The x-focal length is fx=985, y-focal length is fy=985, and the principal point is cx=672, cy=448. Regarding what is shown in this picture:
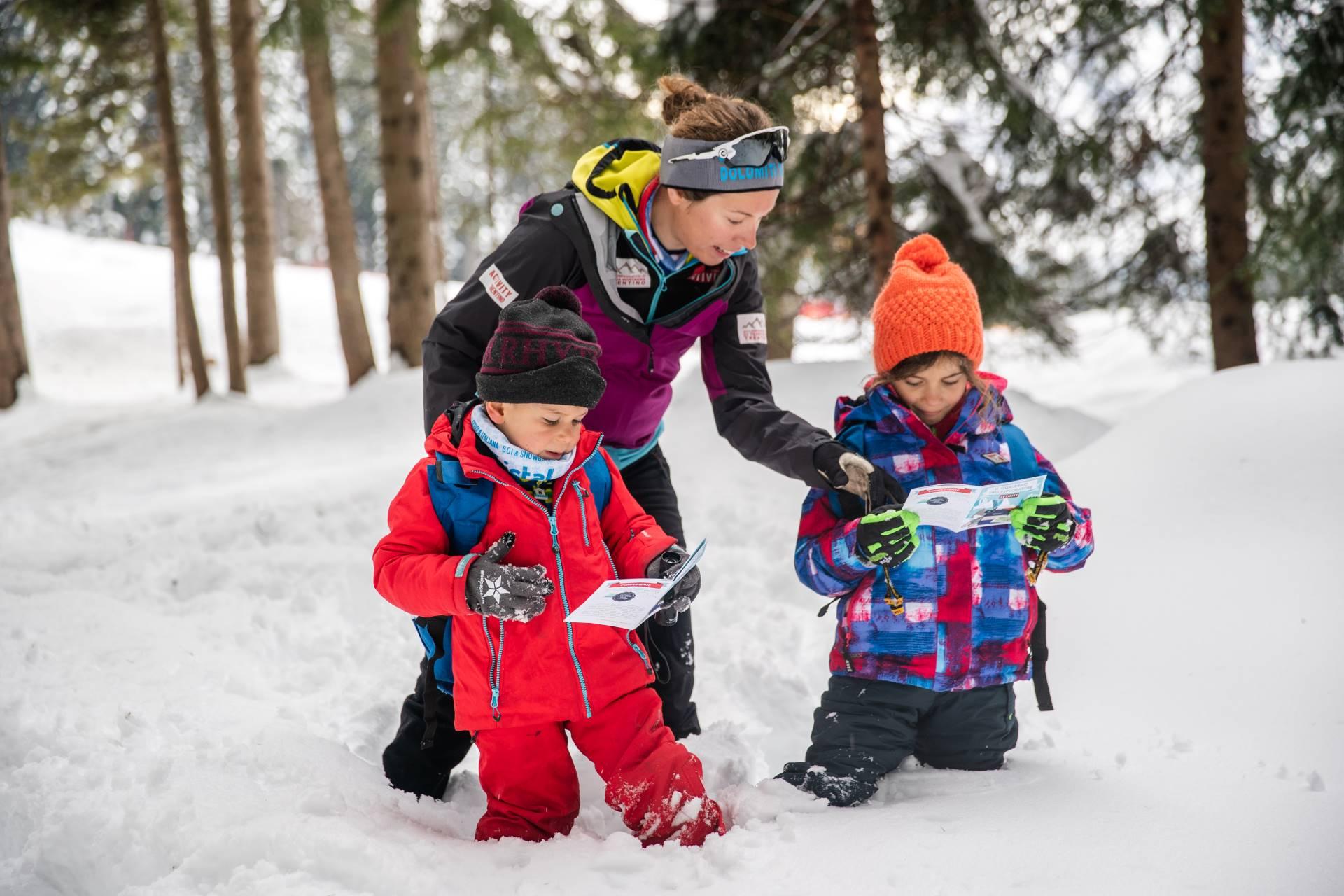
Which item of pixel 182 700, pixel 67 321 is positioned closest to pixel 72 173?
pixel 67 321

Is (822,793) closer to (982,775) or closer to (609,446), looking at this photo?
(982,775)

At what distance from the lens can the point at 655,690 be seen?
3.07 metres

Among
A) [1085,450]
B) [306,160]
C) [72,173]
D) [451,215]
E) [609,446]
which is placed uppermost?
[306,160]

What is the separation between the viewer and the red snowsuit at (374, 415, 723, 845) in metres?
2.59

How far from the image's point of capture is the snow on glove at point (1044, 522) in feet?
8.89

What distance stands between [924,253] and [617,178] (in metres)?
0.98

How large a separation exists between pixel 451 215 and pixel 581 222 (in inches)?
1557

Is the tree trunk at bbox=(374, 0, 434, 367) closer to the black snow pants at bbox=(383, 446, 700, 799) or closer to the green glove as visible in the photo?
the black snow pants at bbox=(383, 446, 700, 799)

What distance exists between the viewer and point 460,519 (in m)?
2.66

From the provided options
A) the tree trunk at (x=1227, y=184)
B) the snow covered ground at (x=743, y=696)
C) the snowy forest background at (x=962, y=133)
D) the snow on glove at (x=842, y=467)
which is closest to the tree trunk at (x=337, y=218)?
the snowy forest background at (x=962, y=133)

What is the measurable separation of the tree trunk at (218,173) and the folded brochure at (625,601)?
37.3 feet

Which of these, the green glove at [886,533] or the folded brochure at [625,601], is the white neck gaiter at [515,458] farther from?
the green glove at [886,533]

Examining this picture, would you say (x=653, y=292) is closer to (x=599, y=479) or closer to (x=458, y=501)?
(x=599, y=479)

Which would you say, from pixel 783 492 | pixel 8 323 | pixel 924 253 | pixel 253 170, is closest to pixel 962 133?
pixel 783 492
